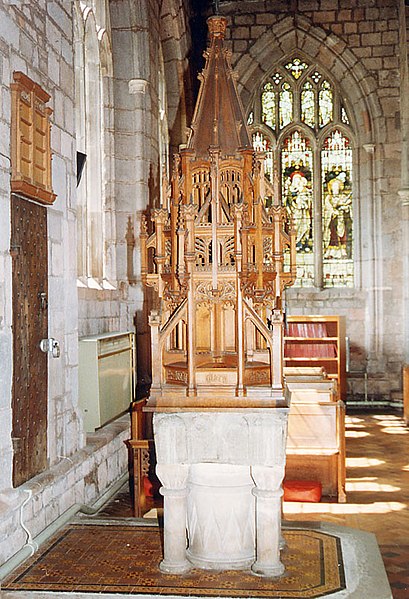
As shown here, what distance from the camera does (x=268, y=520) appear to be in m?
3.59

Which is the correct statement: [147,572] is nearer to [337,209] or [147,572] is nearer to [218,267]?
[218,267]

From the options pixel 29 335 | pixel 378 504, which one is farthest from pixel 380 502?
pixel 29 335

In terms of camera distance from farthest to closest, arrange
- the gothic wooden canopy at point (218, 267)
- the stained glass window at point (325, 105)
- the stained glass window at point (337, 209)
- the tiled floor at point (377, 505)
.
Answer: the stained glass window at point (325, 105) → the stained glass window at point (337, 209) → the tiled floor at point (377, 505) → the gothic wooden canopy at point (218, 267)

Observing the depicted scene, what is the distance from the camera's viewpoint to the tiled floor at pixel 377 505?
4562mm

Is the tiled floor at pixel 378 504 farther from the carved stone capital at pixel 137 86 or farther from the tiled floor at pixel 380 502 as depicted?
the carved stone capital at pixel 137 86

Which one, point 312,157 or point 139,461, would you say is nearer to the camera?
point 139,461

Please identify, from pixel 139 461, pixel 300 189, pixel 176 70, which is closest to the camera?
pixel 139 461

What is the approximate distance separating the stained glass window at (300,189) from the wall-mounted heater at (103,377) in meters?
5.68

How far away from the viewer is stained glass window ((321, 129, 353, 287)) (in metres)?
11.6

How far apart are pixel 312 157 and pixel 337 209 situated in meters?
0.87

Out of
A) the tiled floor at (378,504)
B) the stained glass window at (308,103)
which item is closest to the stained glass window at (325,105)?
the stained glass window at (308,103)

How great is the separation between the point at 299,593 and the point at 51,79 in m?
3.12

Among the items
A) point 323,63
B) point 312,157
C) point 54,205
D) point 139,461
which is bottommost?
point 139,461

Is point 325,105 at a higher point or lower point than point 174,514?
higher
